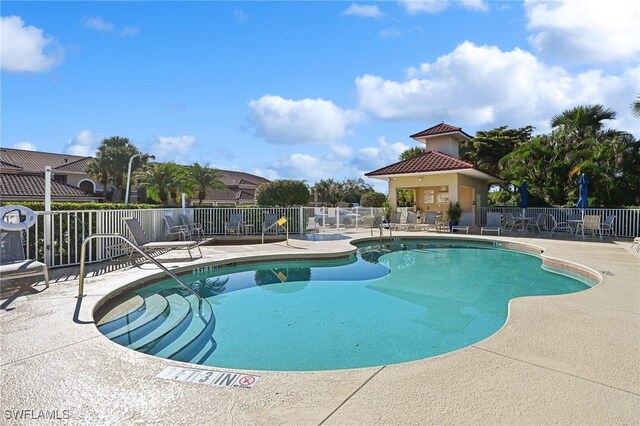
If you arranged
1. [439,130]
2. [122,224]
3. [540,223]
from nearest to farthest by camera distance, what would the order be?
1. [122,224]
2. [540,223]
3. [439,130]

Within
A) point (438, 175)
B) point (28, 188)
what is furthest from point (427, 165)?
point (28, 188)

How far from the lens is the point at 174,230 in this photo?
1097 cm

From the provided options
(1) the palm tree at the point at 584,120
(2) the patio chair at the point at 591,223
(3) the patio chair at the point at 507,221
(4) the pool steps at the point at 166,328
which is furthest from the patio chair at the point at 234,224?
(1) the palm tree at the point at 584,120

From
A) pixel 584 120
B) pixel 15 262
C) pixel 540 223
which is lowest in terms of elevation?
pixel 15 262

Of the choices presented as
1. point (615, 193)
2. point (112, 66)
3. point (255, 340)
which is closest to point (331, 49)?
point (112, 66)

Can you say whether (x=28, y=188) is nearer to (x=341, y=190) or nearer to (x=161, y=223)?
(x=161, y=223)

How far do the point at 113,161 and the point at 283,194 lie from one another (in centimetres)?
2188

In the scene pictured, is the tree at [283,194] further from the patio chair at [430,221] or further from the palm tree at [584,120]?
the palm tree at [584,120]

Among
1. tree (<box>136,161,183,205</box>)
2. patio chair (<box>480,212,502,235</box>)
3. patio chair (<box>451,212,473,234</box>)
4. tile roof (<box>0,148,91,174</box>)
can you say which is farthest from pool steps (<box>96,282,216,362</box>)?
tile roof (<box>0,148,91,174</box>)

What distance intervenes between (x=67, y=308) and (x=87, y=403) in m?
2.30

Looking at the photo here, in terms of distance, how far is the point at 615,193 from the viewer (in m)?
17.9

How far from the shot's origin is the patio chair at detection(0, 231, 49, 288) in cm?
439

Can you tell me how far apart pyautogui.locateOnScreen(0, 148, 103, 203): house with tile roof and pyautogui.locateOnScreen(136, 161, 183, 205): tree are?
330 centimetres

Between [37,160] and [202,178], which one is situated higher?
[37,160]
